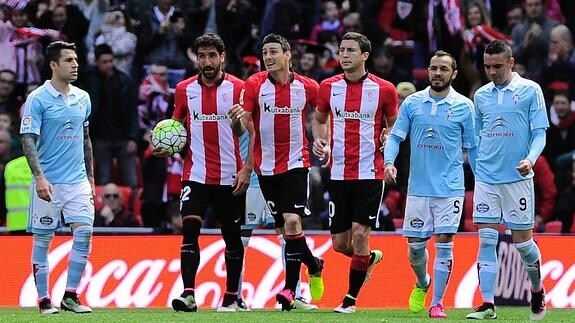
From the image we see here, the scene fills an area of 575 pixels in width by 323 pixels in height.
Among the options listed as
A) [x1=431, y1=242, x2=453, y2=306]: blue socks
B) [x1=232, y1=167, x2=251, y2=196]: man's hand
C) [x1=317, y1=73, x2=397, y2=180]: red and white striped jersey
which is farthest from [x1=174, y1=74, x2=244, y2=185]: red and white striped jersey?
[x1=431, y1=242, x2=453, y2=306]: blue socks

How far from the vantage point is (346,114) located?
1379cm

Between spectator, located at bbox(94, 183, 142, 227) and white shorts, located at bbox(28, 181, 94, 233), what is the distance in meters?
5.54

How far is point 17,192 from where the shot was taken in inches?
708

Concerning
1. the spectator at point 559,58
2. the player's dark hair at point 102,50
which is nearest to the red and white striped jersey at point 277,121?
the player's dark hair at point 102,50

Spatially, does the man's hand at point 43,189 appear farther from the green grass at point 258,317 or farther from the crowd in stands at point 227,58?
the crowd in stands at point 227,58

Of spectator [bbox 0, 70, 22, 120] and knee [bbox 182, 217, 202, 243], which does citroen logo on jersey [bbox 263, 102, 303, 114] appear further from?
spectator [bbox 0, 70, 22, 120]

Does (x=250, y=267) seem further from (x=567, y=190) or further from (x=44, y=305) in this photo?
(x=567, y=190)

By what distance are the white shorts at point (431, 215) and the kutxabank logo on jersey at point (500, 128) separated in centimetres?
82

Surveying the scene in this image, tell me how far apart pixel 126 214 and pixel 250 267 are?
3.13 metres

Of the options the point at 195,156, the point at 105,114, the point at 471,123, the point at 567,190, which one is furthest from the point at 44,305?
the point at 567,190

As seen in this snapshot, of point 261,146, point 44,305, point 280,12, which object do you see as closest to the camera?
point 44,305

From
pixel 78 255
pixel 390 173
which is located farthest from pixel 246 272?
pixel 390 173

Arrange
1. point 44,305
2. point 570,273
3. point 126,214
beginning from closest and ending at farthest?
point 44,305, point 570,273, point 126,214

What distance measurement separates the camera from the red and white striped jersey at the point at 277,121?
553 inches
